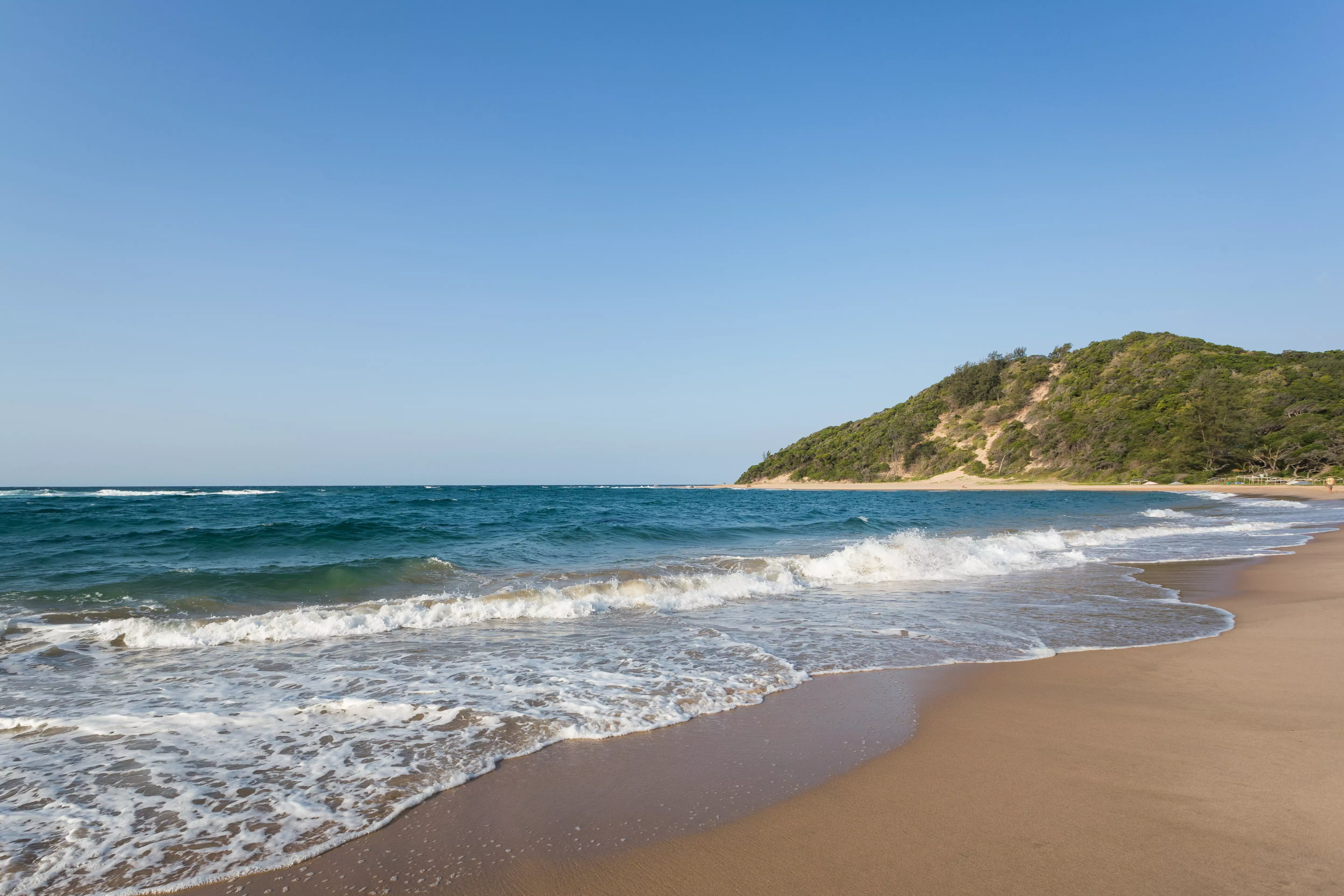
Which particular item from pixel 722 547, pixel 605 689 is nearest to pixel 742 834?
pixel 605 689

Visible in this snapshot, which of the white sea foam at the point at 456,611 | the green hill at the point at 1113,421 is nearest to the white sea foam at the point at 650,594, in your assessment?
the white sea foam at the point at 456,611

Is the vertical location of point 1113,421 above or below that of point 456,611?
above

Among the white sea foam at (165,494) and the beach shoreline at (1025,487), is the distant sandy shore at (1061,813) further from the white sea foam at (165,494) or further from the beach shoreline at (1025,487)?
the white sea foam at (165,494)

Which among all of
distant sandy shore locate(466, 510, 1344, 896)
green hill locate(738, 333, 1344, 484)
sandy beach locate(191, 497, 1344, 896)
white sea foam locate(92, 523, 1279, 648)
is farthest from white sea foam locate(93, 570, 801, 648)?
green hill locate(738, 333, 1344, 484)

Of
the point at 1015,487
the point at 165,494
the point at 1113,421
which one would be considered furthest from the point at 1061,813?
the point at 1113,421

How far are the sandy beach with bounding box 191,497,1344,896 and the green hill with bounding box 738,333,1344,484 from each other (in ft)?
209

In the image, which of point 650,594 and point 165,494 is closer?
point 650,594

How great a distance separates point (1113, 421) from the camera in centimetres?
6338

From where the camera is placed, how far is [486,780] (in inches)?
143

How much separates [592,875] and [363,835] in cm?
117

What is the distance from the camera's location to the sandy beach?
8.57 ft

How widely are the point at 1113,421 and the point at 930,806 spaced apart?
2890 inches

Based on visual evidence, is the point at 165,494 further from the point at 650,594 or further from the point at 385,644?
the point at 385,644

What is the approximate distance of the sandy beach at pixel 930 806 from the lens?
261cm
